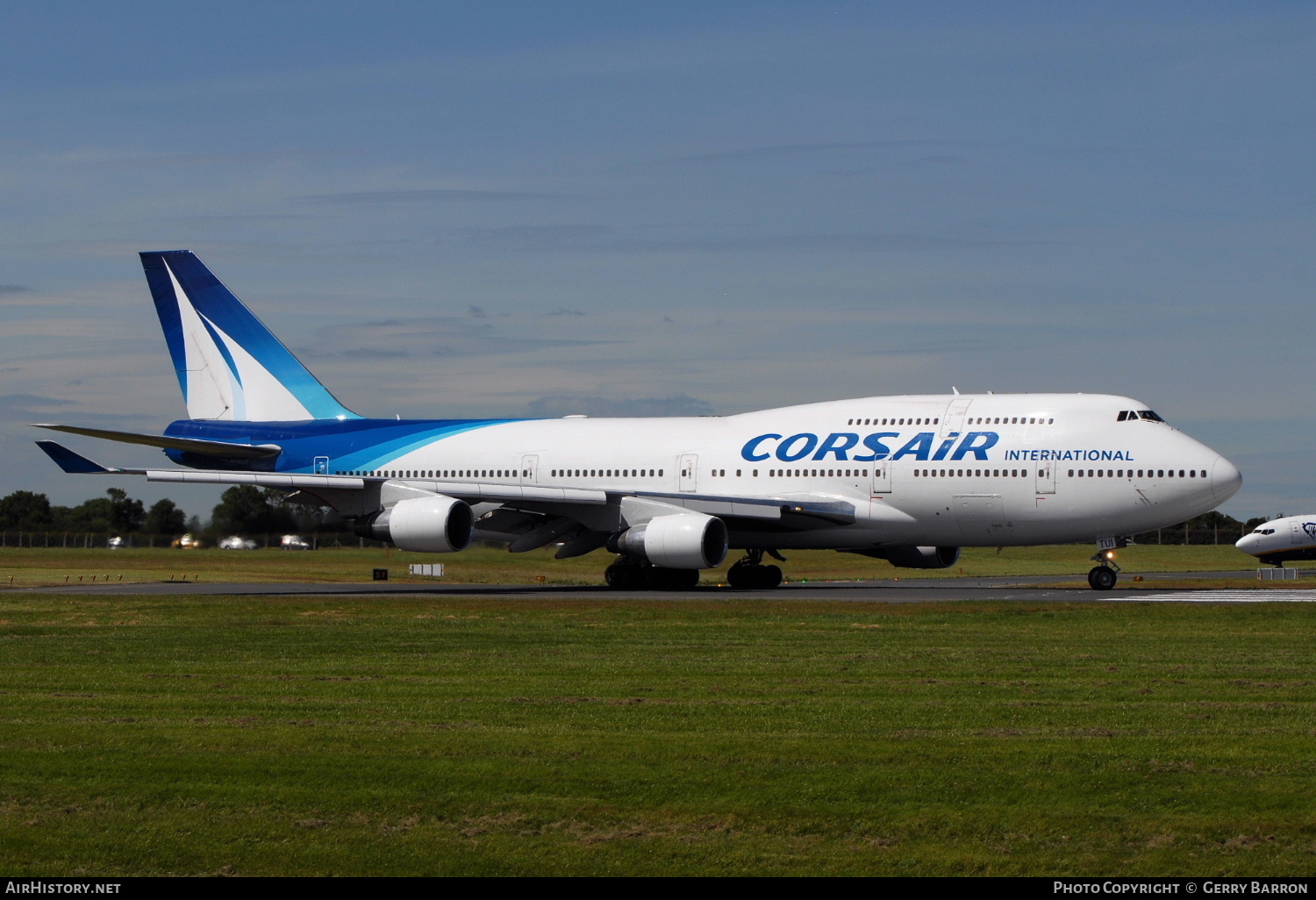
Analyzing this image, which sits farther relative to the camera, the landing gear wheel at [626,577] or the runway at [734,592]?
the landing gear wheel at [626,577]

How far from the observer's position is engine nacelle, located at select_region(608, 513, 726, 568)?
116 feet

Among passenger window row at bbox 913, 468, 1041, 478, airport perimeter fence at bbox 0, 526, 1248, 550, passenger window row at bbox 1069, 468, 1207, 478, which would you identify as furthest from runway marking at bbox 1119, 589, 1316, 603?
passenger window row at bbox 913, 468, 1041, 478

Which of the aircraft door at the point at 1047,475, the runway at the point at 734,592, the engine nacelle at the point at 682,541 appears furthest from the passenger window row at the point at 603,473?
the aircraft door at the point at 1047,475

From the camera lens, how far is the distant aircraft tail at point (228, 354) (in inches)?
1780

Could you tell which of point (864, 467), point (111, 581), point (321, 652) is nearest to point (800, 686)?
point (321, 652)

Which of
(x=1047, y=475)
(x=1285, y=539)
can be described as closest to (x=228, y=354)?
(x=1047, y=475)

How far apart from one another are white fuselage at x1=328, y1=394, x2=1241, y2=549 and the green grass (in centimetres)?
1431

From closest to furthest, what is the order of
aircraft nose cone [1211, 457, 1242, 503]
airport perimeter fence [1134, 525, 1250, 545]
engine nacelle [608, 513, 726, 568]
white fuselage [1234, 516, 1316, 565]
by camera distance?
1. aircraft nose cone [1211, 457, 1242, 503]
2. engine nacelle [608, 513, 726, 568]
3. white fuselage [1234, 516, 1316, 565]
4. airport perimeter fence [1134, 525, 1250, 545]

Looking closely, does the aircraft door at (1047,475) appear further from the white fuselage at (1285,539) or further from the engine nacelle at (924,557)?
the white fuselage at (1285,539)

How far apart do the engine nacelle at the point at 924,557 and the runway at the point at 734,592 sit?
991 millimetres

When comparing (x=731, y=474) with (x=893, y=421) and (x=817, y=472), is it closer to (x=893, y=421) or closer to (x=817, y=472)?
(x=817, y=472)

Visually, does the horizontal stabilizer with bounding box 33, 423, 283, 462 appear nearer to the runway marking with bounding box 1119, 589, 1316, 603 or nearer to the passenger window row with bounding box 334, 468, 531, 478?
the passenger window row with bounding box 334, 468, 531, 478

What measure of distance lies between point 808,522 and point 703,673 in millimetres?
20266

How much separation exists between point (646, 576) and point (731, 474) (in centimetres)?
353
